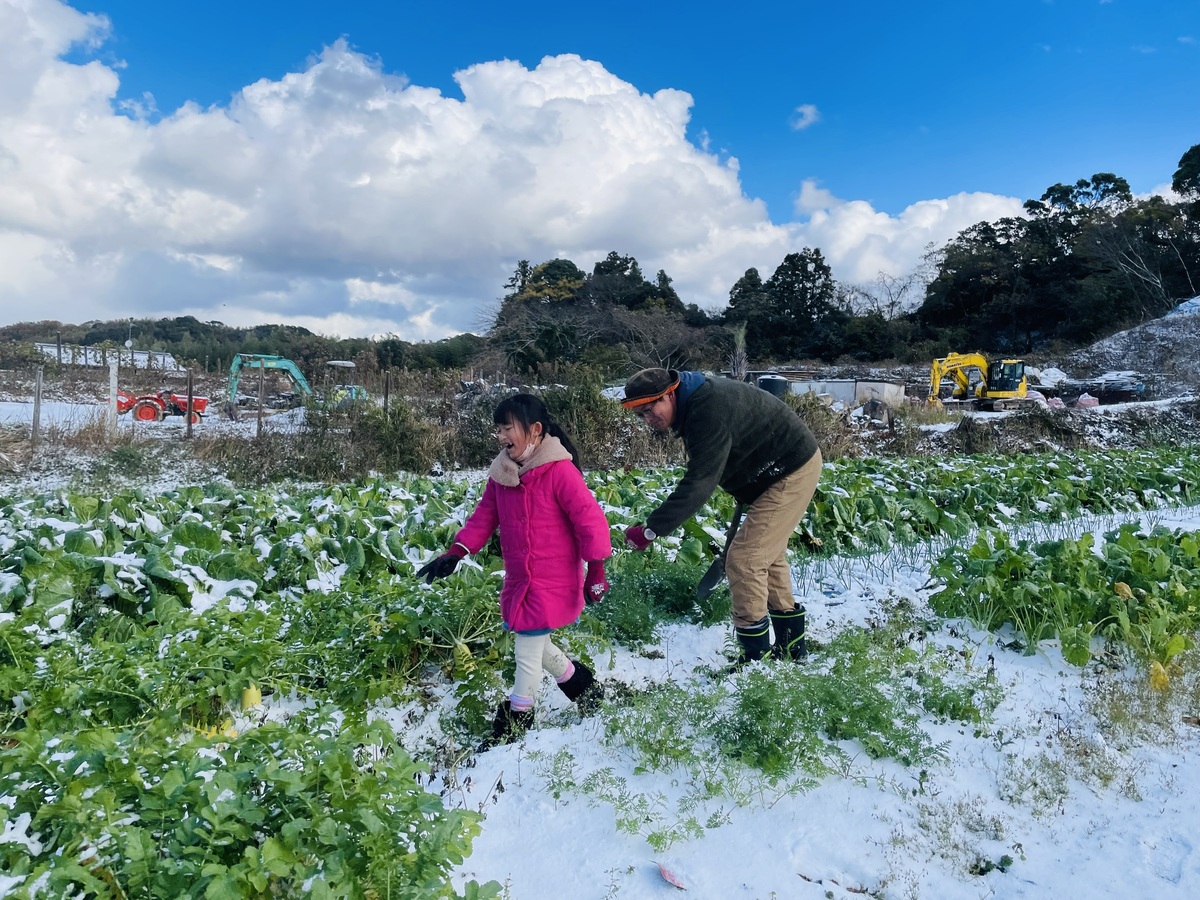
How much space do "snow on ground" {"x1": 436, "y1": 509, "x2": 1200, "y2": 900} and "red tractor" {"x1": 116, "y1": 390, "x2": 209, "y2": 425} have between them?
1521cm

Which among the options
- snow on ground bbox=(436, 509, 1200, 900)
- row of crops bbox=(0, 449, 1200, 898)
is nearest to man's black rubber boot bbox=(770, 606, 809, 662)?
row of crops bbox=(0, 449, 1200, 898)

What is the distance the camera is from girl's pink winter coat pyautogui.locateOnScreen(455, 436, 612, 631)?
9.36ft

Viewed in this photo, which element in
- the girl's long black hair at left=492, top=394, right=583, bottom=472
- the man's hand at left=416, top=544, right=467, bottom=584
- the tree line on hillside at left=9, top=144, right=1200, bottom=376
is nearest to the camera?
the girl's long black hair at left=492, top=394, right=583, bottom=472

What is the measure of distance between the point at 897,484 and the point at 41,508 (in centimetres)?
726

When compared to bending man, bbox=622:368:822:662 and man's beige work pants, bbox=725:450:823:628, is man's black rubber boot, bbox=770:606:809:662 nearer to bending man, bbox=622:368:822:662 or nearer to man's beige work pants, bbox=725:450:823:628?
bending man, bbox=622:368:822:662

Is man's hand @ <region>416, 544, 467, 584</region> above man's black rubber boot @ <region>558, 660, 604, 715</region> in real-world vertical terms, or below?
above

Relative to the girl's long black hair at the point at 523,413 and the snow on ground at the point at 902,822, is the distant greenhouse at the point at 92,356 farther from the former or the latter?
the snow on ground at the point at 902,822

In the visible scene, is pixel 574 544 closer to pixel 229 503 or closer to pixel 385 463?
pixel 229 503

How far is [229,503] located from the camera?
5656 millimetres

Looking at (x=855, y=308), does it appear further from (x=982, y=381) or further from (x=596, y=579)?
(x=596, y=579)

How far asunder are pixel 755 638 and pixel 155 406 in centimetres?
1699

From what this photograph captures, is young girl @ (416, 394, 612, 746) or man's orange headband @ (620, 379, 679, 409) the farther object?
man's orange headband @ (620, 379, 679, 409)

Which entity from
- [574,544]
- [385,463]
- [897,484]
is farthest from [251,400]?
[574,544]

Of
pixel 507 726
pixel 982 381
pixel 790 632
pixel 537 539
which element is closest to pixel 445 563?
pixel 537 539
